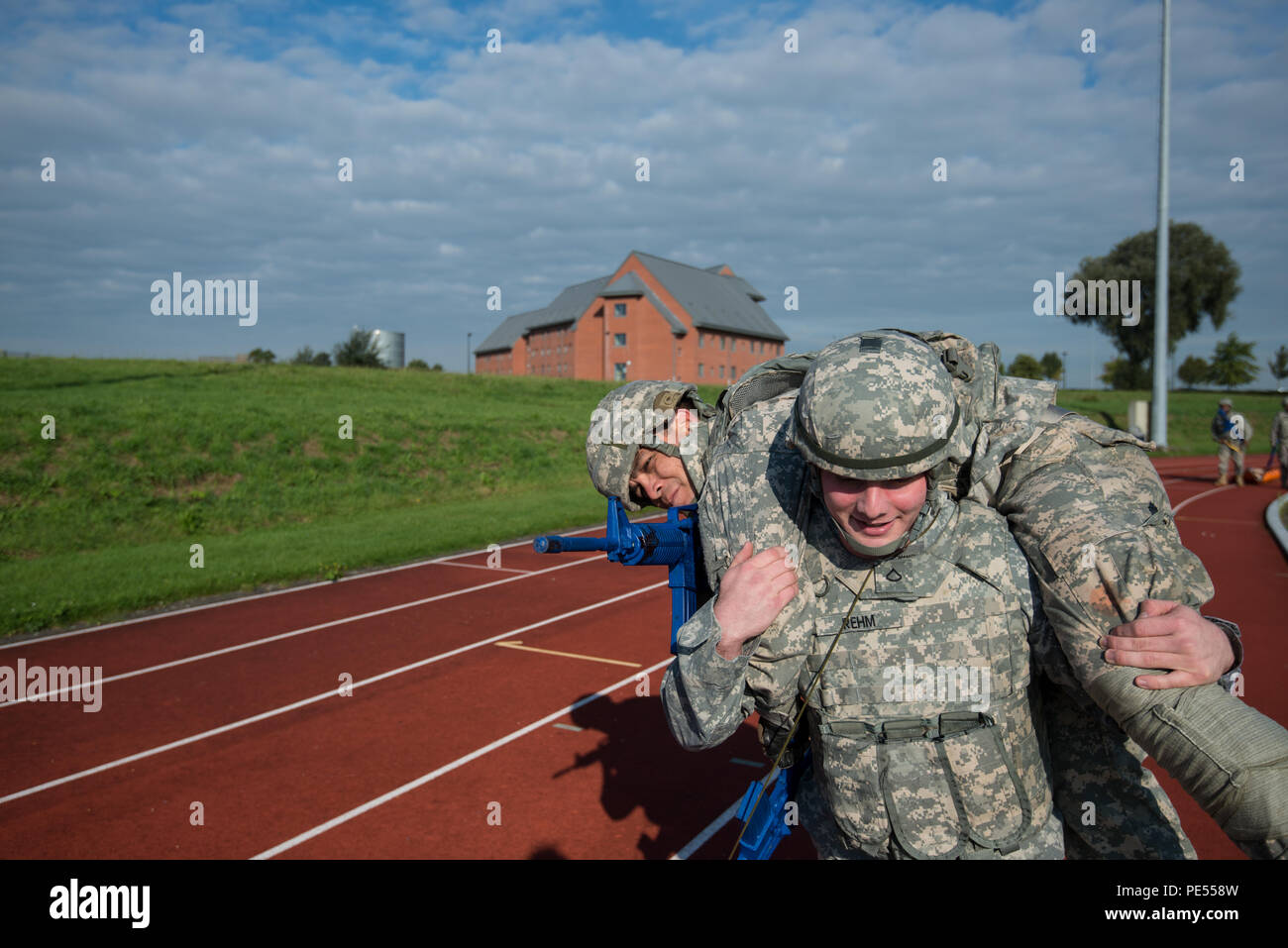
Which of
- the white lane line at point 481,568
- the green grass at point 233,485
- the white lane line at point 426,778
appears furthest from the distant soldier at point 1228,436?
the white lane line at point 426,778

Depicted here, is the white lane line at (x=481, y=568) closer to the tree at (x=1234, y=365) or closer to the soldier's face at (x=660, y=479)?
the soldier's face at (x=660, y=479)

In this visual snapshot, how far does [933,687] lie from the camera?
2.33 meters

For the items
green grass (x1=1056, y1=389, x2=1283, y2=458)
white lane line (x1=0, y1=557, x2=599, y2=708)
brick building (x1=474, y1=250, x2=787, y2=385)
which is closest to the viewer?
white lane line (x1=0, y1=557, x2=599, y2=708)

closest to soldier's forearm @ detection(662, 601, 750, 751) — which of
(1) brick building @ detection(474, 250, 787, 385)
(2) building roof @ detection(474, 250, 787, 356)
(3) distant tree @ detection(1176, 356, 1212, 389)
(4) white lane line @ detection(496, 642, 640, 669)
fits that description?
(4) white lane line @ detection(496, 642, 640, 669)

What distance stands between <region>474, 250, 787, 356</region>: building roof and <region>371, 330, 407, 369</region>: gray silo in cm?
1160

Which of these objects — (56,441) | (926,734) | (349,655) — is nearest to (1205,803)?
(926,734)

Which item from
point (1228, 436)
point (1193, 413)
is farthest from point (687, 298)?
point (1228, 436)

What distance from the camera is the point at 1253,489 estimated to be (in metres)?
24.7

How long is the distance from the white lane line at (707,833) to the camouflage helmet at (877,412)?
3.86 metres

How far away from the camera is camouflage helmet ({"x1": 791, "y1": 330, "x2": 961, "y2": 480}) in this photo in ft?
6.88

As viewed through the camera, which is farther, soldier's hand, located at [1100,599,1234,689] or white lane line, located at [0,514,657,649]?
white lane line, located at [0,514,657,649]

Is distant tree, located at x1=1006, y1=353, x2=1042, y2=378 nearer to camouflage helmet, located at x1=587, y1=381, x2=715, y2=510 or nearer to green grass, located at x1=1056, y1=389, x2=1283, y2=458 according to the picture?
green grass, located at x1=1056, y1=389, x2=1283, y2=458

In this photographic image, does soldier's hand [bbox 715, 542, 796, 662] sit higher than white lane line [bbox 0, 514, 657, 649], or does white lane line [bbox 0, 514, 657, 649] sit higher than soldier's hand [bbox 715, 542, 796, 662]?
soldier's hand [bbox 715, 542, 796, 662]

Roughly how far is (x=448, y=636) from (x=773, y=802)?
7546 mm
